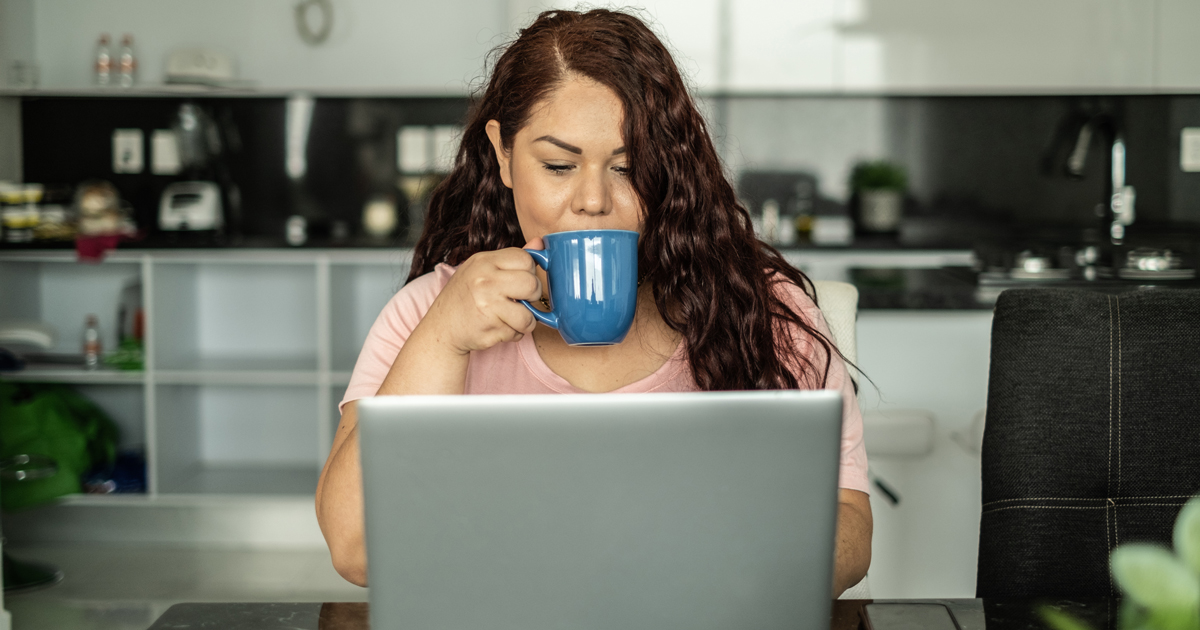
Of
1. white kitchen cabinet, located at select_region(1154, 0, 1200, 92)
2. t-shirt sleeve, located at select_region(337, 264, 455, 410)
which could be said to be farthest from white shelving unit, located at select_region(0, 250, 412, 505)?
white kitchen cabinet, located at select_region(1154, 0, 1200, 92)

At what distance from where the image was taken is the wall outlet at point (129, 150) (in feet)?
11.5

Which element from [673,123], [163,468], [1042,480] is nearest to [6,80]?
[163,468]

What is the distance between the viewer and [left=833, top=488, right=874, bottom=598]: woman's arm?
819 millimetres

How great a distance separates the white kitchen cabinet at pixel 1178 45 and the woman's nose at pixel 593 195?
2.96 metres

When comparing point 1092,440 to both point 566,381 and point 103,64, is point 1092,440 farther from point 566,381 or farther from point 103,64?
point 103,64

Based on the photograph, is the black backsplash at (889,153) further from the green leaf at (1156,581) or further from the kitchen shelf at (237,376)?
the green leaf at (1156,581)

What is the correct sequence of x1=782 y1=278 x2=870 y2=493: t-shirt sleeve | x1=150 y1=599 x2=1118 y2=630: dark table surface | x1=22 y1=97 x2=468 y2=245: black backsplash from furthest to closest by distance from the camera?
x1=22 y1=97 x2=468 y2=245: black backsplash, x1=782 y1=278 x2=870 y2=493: t-shirt sleeve, x1=150 y1=599 x2=1118 y2=630: dark table surface

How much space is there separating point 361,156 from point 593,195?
2776 millimetres

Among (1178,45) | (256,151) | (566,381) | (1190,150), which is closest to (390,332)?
(566,381)

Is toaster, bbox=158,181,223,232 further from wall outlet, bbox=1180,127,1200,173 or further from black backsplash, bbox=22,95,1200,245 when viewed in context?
wall outlet, bbox=1180,127,1200,173

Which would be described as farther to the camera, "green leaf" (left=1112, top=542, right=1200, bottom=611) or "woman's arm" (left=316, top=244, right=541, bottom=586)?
"woman's arm" (left=316, top=244, right=541, bottom=586)

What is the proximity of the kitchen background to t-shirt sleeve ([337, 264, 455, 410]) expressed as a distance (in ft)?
6.09

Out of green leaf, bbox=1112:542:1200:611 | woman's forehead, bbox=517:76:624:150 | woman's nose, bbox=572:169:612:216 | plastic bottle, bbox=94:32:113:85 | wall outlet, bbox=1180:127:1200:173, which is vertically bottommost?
green leaf, bbox=1112:542:1200:611

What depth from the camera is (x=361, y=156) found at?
3551 millimetres
